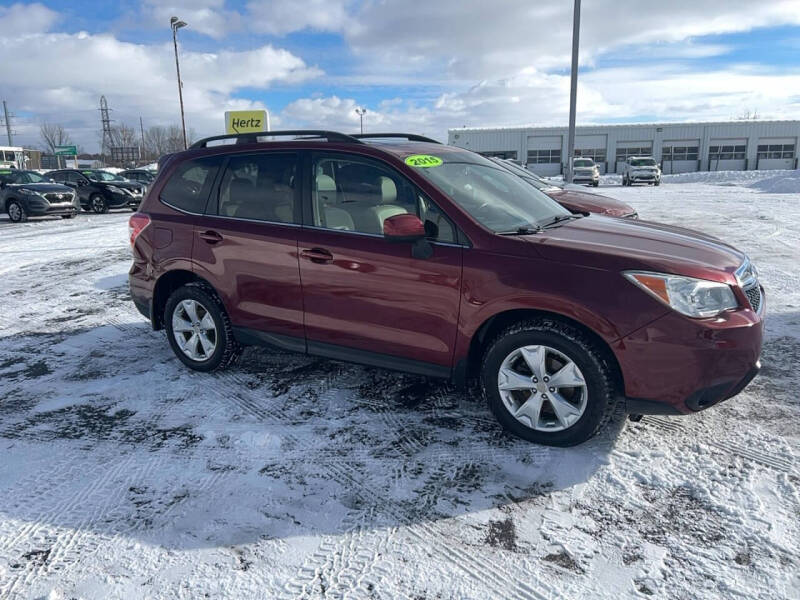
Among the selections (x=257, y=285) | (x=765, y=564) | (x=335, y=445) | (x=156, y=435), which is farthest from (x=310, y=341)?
(x=765, y=564)

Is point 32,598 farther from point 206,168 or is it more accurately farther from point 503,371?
point 206,168

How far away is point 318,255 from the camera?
3.98 m

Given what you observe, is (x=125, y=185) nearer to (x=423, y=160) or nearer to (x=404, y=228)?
(x=423, y=160)

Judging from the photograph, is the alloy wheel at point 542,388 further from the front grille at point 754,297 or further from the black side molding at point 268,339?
the black side molding at point 268,339

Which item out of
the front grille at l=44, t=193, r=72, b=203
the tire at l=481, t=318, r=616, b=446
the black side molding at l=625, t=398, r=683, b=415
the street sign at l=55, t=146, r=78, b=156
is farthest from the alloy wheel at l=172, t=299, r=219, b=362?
the street sign at l=55, t=146, r=78, b=156

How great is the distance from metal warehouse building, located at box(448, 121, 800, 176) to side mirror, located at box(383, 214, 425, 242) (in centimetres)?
5897

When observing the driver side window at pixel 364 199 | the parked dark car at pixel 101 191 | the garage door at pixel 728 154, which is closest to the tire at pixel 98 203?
the parked dark car at pixel 101 191

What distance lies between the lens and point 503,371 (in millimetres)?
3439

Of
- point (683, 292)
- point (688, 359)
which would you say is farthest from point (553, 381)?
point (683, 292)

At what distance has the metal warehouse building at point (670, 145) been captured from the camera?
60.6 m

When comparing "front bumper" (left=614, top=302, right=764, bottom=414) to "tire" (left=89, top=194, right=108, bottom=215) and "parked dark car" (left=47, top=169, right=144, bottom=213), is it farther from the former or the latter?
"tire" (left=89, top=194, right=108, bottom=215)

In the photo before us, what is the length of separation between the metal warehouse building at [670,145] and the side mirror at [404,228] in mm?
58965

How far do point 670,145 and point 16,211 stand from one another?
6123cm

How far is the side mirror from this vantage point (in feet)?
11.4
